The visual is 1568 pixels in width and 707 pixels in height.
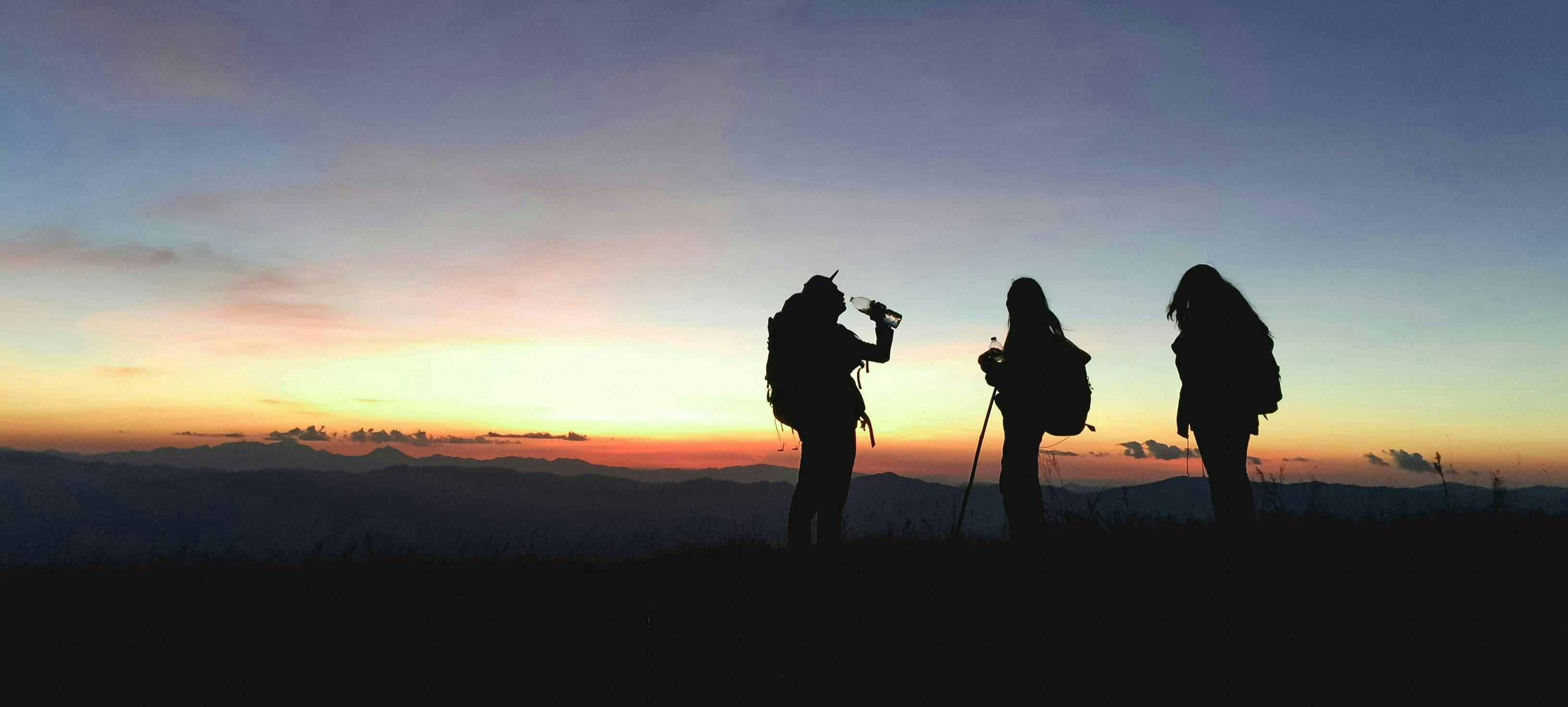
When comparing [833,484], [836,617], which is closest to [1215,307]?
[833,484]

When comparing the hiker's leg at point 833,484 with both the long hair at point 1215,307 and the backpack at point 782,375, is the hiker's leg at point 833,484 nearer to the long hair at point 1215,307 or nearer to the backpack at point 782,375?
the backpack at point 782,375

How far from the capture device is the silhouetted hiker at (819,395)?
5.74 metres

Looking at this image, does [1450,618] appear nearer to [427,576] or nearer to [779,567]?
[779,567]

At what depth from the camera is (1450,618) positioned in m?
3.43

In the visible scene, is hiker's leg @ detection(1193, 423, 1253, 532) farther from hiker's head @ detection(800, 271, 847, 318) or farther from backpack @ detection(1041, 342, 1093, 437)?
hiker's head @ detection(800, 271, 847, 318)

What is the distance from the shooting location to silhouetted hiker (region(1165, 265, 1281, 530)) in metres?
5.27

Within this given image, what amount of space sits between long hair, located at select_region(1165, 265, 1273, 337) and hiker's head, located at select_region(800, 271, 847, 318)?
2.64 metres

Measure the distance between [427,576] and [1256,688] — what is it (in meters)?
4.97

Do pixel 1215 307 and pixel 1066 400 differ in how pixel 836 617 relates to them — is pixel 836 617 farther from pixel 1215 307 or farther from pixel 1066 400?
pixel 1215 307

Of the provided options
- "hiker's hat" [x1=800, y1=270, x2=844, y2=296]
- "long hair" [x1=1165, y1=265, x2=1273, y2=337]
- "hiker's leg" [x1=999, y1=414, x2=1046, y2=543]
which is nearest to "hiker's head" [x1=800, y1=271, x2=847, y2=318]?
"hiker's hat" [x1=800, y1=270, x2=844, y2=296]

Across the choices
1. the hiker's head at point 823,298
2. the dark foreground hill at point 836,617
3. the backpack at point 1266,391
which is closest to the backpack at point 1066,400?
the dark foreground hill at point 836,617

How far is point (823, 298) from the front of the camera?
6.04 meters

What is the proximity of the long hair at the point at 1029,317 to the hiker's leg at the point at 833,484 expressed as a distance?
5.03 ft

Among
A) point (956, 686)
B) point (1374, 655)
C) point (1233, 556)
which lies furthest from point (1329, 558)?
point (956, 686)
